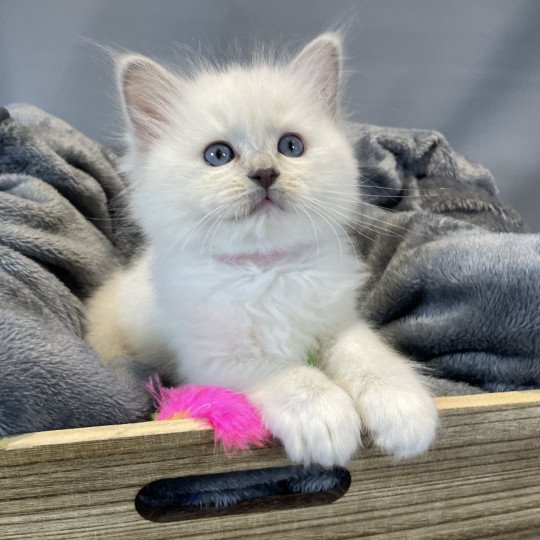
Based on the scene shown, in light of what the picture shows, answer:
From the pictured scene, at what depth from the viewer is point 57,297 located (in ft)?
4.27

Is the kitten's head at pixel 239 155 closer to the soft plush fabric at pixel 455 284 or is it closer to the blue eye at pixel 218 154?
the blue eye at pixel 218 154

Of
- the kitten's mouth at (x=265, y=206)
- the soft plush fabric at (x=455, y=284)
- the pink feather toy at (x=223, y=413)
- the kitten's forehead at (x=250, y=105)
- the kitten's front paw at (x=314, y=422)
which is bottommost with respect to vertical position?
the pink feather toy at (x=223, y=413)

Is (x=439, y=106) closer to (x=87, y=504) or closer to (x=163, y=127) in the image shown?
(x=163, y=127)

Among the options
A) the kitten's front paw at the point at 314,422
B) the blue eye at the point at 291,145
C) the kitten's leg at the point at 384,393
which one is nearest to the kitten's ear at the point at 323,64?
the blue eye at the point at 291,145

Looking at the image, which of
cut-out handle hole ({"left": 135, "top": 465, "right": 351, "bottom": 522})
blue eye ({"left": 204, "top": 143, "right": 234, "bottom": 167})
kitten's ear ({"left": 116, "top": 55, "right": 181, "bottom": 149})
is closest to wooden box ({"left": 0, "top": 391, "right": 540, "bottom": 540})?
cut-out handle hole ({"left": 135, "top": 465, "right": 351, "bottom": 522})

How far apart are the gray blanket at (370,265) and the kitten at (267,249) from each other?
161 millimetres

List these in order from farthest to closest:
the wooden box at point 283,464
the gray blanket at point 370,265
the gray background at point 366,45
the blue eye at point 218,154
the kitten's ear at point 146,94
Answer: the gray background at point 366,45 → the kitten's ear at point 146,94 → the blue eye at point 218,154 → the gray blanket at point 370,265 → the wooden box at point 283,464

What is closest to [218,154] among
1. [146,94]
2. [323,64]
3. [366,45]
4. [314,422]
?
[146,94]

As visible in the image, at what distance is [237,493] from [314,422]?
0.67 ft

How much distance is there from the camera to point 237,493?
89 cm

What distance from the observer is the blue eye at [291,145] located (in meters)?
1.05

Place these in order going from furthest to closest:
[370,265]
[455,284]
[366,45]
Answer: [366,45], [370,265], [455,284]

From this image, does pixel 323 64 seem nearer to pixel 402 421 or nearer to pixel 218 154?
pixel 218 154

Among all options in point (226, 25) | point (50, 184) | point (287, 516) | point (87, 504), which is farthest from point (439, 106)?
point (87, 504)
